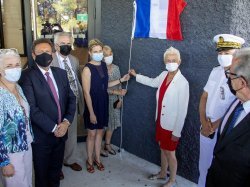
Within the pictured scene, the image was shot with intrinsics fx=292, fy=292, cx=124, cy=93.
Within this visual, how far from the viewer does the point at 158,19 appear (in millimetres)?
3531

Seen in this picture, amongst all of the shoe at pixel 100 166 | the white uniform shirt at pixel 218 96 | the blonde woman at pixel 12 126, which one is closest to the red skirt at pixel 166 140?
the white uniform shirt at pixel 218 96

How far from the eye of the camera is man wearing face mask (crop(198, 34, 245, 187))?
2.63 meters

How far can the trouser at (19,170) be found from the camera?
234 cm

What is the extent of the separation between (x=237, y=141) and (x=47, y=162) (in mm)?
1766

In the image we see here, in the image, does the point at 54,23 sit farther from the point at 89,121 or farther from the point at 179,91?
the point at 179,91

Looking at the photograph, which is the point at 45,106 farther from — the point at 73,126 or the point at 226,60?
the point at 226,60

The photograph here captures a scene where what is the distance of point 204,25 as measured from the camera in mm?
3125

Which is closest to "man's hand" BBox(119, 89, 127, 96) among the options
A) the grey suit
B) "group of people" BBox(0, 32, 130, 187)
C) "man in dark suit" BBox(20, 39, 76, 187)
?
"group of people" BBox(0, 32, 130, 187)

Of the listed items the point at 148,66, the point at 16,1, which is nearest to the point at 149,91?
the point at 148,66

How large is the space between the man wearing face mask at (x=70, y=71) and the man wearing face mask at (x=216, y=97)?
1475 millimetres

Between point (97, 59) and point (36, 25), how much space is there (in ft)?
4.46

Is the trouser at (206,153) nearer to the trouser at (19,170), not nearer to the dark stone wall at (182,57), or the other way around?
the dark stone wall at (182,57)

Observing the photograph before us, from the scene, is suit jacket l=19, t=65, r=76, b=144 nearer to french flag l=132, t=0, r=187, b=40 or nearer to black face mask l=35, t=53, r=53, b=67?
black face mask l=35, t=53, r=53, b=67

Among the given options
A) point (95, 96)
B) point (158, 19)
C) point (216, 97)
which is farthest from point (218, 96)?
point (95, 96)
